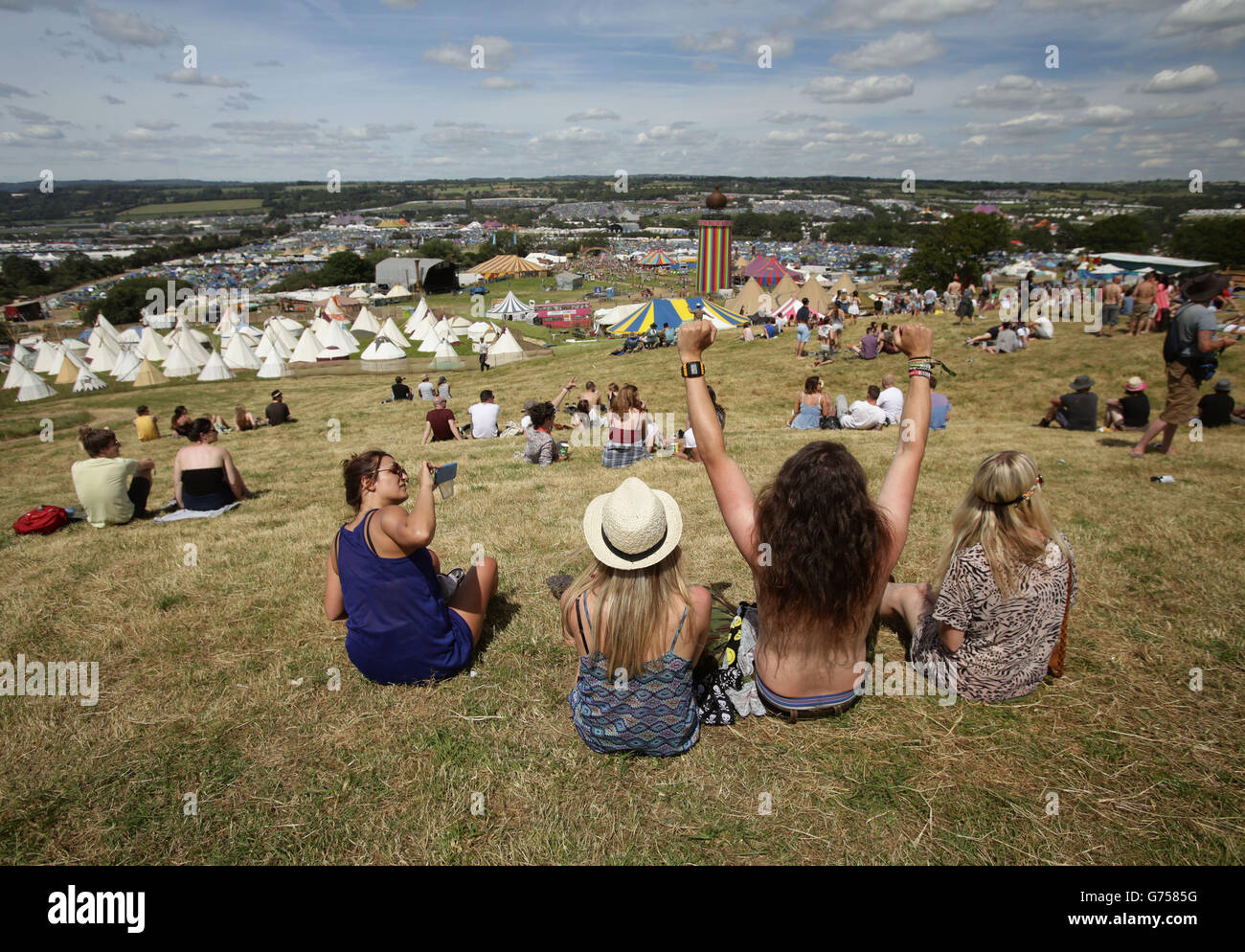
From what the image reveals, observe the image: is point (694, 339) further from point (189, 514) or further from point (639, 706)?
point (189, 514)

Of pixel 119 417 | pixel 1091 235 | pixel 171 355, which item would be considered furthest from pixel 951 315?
pixel 1091 235

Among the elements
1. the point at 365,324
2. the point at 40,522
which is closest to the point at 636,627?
the point at 40,522

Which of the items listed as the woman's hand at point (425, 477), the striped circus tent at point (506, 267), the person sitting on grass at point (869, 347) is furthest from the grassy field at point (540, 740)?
the striped circus tent at point (506, 267)

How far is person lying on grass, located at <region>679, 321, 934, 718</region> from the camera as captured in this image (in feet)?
8.90

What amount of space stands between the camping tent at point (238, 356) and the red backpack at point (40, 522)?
29060 millimetres

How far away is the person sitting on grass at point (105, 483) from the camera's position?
686 centimetres

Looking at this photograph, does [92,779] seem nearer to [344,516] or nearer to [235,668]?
[235,668]

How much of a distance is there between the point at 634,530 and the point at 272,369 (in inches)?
1310

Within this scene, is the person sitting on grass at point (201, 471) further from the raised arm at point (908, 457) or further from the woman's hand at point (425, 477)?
the raised arm at point (908, 457)

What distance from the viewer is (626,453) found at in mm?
9219

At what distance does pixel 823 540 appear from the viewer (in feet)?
8.87

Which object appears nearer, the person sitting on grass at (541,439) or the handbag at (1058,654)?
the handbag at (1058,654)

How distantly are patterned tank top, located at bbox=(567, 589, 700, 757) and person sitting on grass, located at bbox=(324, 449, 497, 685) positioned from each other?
1.01 metres
